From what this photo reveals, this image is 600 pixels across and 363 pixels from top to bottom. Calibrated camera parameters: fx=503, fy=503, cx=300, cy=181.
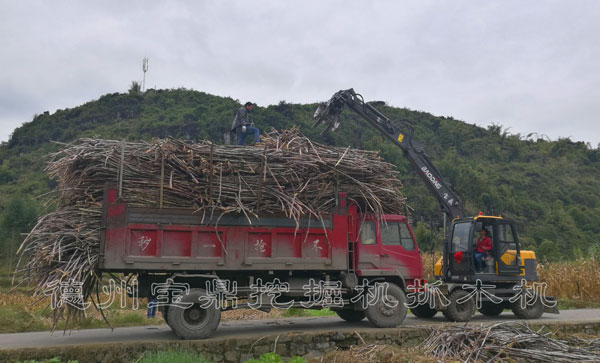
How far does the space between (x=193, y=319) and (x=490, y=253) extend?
7.25 meters

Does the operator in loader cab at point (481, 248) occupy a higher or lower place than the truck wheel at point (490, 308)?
higher

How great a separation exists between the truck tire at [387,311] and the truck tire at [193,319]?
3113 millimetres

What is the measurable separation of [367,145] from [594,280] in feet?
97.0

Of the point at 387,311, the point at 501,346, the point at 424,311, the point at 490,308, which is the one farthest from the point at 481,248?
the point at 501,346

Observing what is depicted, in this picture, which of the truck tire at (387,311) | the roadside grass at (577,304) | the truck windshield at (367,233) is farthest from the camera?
the roadside grass at (577,304)

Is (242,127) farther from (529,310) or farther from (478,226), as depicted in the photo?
(529,310)

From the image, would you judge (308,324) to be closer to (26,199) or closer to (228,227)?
(228,227)

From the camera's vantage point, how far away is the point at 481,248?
1208 cm

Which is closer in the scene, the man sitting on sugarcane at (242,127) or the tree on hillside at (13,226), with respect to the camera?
the man sitting on sugarcane at (242,127)

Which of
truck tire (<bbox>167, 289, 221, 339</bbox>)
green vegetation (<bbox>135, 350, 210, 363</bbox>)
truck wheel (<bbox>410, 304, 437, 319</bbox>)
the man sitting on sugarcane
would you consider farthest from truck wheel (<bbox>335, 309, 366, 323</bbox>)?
green vegetation (<bbox>135, 350, 210, 363</bbox>)

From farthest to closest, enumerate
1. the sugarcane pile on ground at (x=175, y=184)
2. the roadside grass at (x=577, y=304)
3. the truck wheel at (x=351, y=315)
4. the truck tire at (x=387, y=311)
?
1. the roadside grass at (x=577, y=304)
2. the truck wheel at (x=351, y=315)
3. the truck tire at (x=387, y=311)
4. the sugarcane pile on ground at (x=175, y=184)

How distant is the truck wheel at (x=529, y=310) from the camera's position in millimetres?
12318

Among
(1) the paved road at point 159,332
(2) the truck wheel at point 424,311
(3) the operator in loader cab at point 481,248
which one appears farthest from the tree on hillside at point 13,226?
(3) the operator in loader cab at point 481,248

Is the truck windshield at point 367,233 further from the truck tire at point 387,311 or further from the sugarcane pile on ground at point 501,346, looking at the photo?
the sugarcane pile on ground at point 501,346
